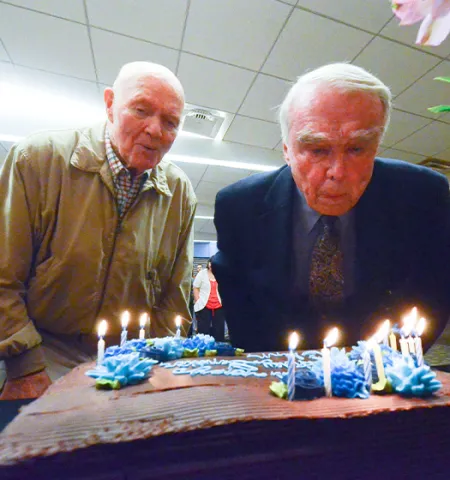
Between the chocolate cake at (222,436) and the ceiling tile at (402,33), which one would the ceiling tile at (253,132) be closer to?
the ceiling tile at (402,33)

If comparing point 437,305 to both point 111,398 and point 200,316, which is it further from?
point 200,316

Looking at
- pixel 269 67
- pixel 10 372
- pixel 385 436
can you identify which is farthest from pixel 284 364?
pixel 269 67

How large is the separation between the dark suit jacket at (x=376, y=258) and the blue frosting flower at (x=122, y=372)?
0.76 meters

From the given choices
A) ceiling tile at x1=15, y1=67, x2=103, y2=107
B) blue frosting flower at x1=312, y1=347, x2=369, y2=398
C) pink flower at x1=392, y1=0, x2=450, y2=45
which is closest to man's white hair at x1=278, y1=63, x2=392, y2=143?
pink flower at x1=392, y1=0, x2=450, y2=45

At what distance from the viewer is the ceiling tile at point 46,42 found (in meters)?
2.85

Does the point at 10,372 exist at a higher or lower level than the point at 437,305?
lower

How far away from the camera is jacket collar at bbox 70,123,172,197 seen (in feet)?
5.09

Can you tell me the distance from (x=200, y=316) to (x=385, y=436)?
471 cm

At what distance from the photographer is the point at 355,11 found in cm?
271

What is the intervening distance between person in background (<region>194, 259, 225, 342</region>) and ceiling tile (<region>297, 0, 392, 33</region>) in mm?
3552

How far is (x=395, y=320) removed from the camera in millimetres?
1525

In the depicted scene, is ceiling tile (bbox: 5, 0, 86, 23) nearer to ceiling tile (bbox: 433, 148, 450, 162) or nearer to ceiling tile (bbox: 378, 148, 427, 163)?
ceiling tile (bbox: 378, 148, 427, 163)

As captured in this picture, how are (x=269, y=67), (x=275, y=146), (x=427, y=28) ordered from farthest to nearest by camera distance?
1. (x=275, y=146)
2. (x=269, y=67)
3. (x=427, y=28)

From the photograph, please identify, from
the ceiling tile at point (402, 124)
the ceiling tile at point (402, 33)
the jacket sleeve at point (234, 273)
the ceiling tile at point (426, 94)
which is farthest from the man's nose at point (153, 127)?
the ceiling tile at point (402, 124)
